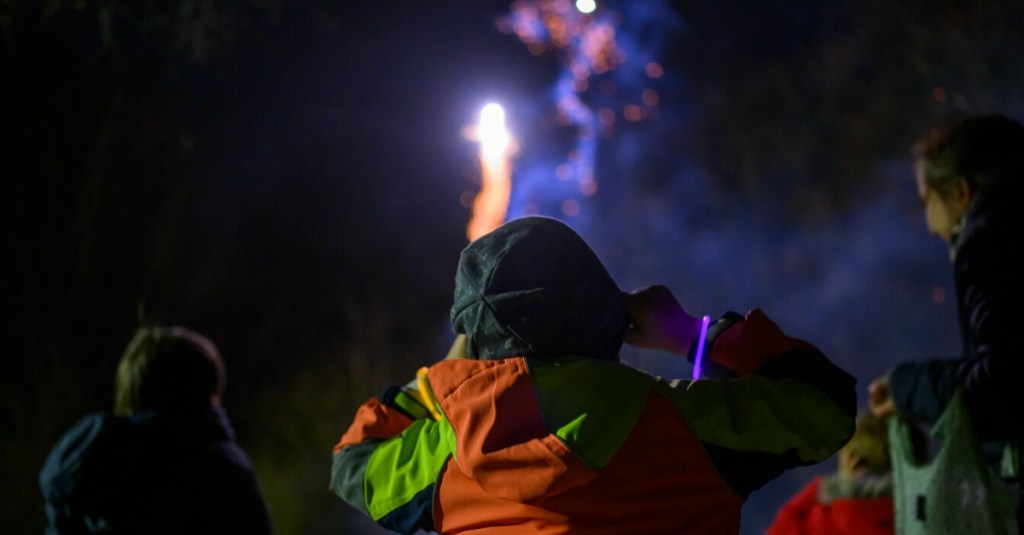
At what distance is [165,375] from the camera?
3062 mm

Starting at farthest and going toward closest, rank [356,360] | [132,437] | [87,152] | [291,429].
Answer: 1. [356,360]
2. [291,429]
3. [87,152]
4. [132,437]

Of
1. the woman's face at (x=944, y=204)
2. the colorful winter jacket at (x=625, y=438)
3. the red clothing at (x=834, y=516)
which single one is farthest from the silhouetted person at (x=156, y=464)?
the woman's face at (x=944, y=204)

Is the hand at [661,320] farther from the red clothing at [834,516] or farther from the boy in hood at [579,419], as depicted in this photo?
the red clothing at [834,516]

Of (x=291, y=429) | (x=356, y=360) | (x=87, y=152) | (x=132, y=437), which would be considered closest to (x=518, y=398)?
(x=132, y=437)

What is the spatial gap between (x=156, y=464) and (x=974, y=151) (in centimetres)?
270

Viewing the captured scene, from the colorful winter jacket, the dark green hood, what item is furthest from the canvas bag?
the dark green hood

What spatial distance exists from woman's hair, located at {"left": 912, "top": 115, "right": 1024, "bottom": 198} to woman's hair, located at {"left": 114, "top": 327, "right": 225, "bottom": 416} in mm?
2432

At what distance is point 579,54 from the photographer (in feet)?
41.3

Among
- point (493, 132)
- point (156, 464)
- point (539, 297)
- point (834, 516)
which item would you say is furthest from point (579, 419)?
point (493, 132)

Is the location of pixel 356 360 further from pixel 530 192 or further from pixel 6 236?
pixel 6 236

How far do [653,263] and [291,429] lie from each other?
16.3 ft

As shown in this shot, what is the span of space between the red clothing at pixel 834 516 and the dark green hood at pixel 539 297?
1.82 m

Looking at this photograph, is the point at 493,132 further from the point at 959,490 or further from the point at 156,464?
the point at 959,490

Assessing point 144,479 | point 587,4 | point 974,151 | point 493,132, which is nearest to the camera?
point 974,151
